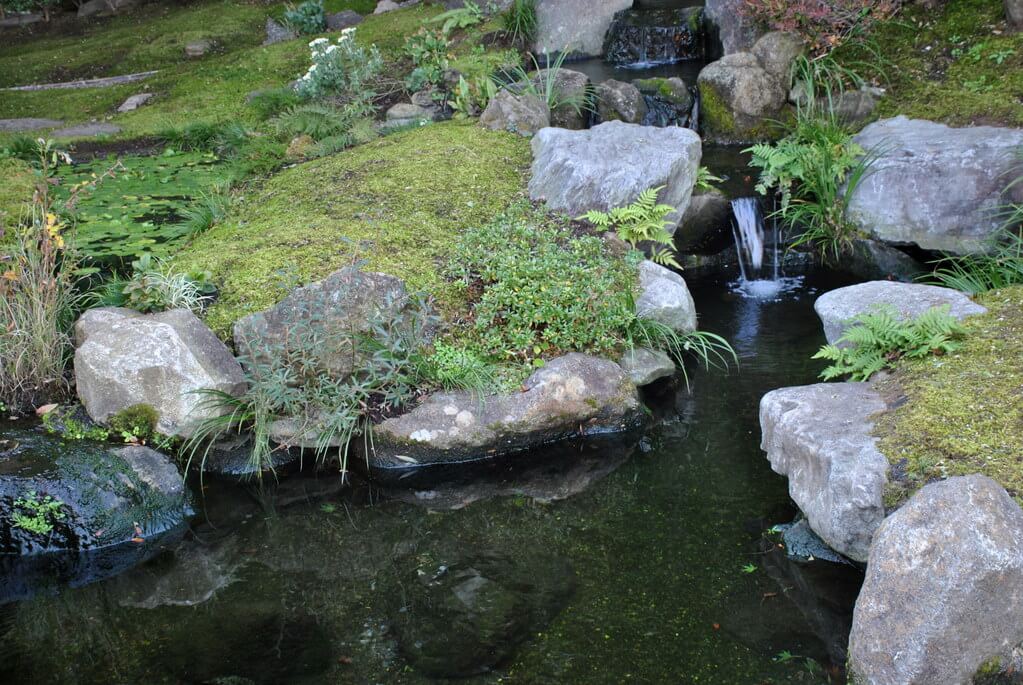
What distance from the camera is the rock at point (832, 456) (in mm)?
4402

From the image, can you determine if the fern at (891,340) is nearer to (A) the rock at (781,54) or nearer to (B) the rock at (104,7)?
(A) the rock at (781,54)

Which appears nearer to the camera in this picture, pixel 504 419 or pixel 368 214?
pixel 504 419

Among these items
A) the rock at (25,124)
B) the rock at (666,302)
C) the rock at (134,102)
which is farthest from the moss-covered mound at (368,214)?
the rock at (25,124)

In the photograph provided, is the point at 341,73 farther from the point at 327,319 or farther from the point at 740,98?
the point at 327,319

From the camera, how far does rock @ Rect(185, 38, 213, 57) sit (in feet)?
46.7

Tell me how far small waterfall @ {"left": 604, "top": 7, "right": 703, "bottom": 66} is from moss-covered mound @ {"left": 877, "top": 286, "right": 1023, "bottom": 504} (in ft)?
23.7

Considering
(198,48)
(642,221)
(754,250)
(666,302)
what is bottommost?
(754,250)

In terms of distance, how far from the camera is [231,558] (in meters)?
5.09

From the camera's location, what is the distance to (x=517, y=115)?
30.1ft

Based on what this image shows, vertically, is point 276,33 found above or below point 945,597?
above

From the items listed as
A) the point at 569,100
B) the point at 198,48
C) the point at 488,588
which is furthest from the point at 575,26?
the point at 488,588

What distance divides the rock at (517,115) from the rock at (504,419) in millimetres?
3790

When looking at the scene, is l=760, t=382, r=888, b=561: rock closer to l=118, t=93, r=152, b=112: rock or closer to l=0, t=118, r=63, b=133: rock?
l=118, t=93, r=152, b=112: rock

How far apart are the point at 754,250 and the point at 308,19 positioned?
924 cm
